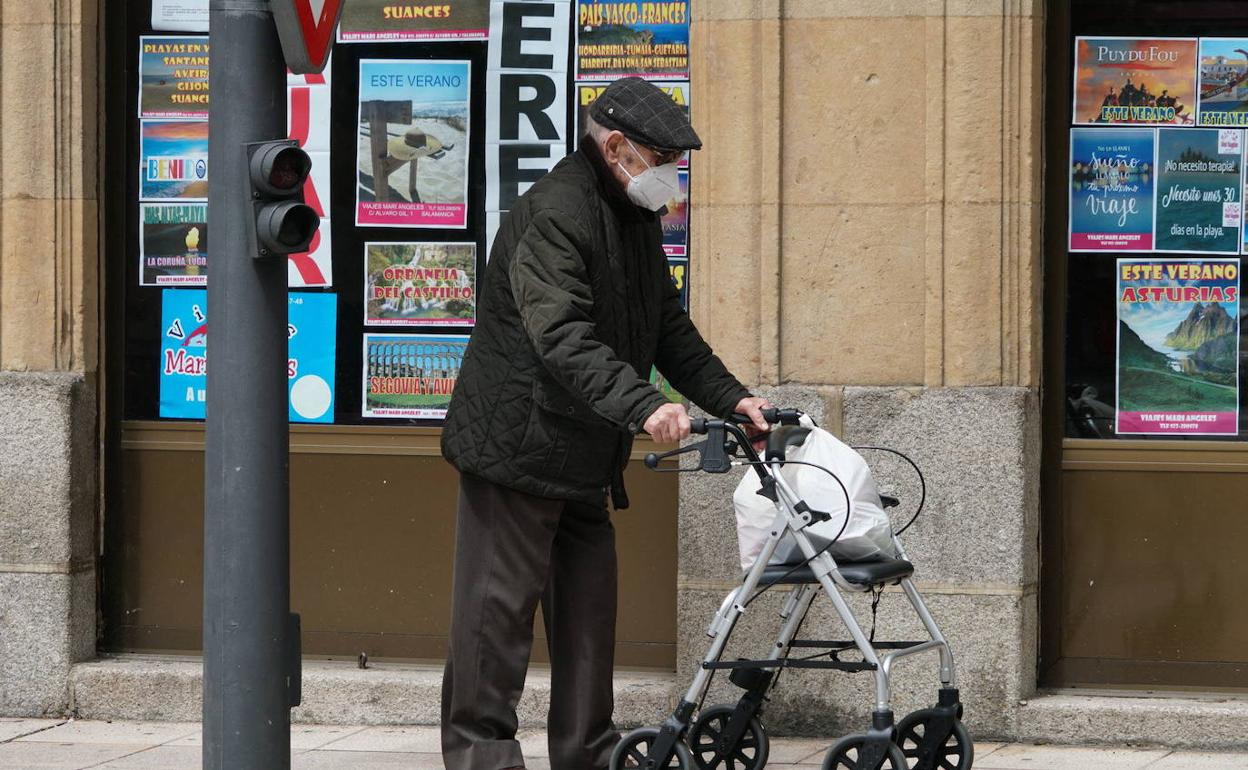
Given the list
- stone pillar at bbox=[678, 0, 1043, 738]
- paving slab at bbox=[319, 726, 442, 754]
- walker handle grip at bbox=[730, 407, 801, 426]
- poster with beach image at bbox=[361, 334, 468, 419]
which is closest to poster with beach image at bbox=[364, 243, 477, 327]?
poster with beach image at bbox=[361, 334, 468, 419]

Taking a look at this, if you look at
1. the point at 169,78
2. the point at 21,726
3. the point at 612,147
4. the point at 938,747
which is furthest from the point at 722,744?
the point at 169,78

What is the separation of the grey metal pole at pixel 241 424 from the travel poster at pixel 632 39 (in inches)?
79.1

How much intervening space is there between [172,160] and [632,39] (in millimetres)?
1897

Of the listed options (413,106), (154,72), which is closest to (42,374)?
(154,72)

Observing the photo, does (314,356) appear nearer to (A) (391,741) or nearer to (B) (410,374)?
(B) (410,374)

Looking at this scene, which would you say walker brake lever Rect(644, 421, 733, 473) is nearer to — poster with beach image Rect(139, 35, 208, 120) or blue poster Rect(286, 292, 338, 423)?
blue poster Rect(286, 292, 338, 423)

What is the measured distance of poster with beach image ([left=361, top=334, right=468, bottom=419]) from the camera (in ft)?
23.3

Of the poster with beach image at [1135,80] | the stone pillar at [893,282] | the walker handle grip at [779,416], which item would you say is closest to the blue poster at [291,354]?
the stone pillar at [893,282]

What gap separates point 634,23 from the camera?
6.91m

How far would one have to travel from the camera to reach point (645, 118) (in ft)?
16.9

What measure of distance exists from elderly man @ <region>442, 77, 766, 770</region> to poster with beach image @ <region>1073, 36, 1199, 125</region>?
6.77ft

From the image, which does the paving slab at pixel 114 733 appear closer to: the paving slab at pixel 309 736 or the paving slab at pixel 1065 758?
the paving slab at pixel 309 736

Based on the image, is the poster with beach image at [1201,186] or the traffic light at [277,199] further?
the poster with beach image at [1201,186]

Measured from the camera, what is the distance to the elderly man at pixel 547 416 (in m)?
5.16
